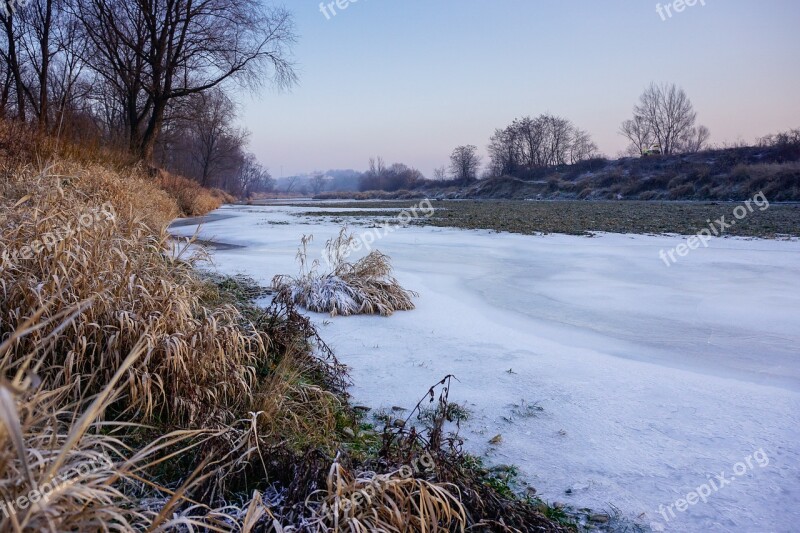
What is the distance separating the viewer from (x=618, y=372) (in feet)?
13.3

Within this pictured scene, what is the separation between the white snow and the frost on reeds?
30 cm

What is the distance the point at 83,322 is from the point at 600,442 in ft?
9.87

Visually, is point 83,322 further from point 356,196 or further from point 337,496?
point 356,196

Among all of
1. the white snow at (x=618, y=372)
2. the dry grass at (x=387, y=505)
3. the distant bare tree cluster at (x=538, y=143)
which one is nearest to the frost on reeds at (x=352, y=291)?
the white snow at (x=618, y=372)

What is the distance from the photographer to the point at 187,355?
2852 mm

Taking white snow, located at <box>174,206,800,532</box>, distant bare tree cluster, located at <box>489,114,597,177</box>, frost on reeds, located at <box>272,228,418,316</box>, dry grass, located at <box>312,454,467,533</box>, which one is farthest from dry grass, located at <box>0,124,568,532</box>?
distant bare tree cluster, located at <box>489,114,597,177</box>

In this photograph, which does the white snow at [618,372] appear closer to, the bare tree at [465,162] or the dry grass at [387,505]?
the dry grass at [387,505]

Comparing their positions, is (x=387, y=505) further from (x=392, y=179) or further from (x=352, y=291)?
(x=392, y=179)

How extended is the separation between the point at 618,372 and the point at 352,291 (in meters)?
3.12

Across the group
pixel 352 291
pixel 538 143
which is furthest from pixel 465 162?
pixel 352 291

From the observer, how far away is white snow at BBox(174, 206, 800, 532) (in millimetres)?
2562

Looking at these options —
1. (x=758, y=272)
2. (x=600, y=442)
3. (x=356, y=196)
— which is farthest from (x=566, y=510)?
(x=356, y=196)

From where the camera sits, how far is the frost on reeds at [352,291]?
591 cm

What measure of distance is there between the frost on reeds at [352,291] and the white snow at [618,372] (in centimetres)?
30
